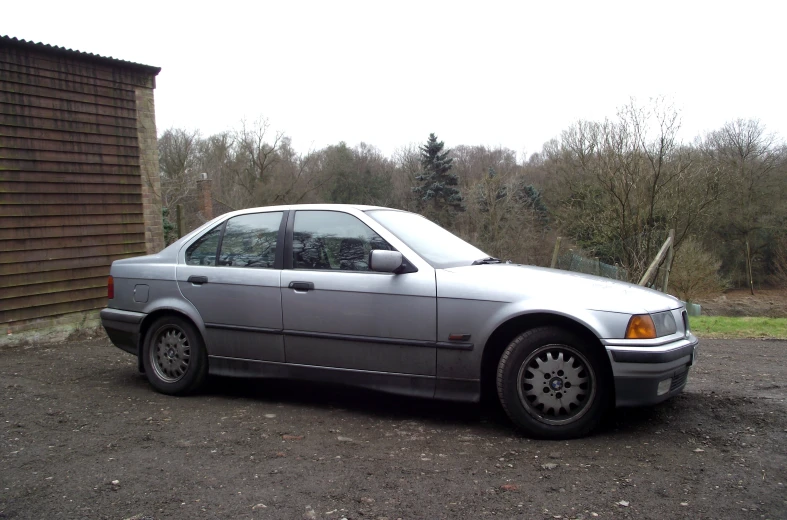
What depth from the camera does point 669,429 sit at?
4.14m

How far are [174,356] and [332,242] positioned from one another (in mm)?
1781

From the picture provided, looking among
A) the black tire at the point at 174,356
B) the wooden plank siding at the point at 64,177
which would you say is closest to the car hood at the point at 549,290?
the black tire at the point at 174,356

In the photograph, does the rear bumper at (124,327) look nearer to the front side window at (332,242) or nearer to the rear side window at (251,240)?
the rear side window at (251,240)

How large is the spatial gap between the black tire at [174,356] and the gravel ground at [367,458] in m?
0.14

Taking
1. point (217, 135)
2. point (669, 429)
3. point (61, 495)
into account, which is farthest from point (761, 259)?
point (61, 495)

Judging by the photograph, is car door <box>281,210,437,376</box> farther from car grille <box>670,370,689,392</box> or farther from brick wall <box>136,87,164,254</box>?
brick wall <box>136,87,164,254</box>

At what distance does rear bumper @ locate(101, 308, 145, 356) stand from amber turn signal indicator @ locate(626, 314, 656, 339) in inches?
159

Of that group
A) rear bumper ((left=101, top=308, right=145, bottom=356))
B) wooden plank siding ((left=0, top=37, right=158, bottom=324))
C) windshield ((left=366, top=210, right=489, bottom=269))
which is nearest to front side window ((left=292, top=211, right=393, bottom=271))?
windshield ((left=366, top=210, right=489, bottom=269))

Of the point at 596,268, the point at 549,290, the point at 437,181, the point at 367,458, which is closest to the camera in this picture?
the point at 367,458

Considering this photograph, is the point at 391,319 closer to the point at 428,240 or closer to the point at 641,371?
the point at 428,240

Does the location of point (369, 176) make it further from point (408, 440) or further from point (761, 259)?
point (408, 440)

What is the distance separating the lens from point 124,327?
567 cm

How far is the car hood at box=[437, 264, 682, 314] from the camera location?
4035 mm

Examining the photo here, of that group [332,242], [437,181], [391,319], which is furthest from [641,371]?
[437,181]
